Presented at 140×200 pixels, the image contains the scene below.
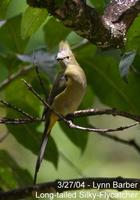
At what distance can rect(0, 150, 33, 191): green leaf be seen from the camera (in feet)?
7.31

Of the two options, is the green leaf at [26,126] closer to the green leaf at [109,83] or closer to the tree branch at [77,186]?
the green leaf at [109,83]

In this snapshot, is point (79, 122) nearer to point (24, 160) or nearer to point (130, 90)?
point (130, 90)

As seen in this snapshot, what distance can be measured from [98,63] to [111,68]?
5 cm

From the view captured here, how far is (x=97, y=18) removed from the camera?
151cm

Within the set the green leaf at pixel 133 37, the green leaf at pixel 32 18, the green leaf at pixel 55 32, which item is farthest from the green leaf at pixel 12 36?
the green leaf at pixel 133 37

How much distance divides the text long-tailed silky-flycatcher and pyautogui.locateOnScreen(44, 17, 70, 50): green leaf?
11 cm

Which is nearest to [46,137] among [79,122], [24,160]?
[79,122]

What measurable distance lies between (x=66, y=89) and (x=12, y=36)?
29cm

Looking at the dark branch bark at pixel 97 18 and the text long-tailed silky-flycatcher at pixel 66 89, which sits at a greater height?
the dark branch bark at pixel 97 18

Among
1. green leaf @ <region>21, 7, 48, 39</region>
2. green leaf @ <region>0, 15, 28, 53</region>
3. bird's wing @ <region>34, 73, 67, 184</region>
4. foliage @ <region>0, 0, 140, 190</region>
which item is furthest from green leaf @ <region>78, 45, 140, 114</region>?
green leaf @ <region>21, 7, 48, 39</region>

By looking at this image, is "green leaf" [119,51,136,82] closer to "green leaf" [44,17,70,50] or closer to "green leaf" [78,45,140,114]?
"green leaf" [78,45,140,114]

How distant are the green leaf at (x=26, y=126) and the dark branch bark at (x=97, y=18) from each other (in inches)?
26.5

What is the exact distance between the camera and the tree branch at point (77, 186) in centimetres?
160

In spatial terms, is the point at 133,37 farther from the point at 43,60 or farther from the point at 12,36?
the point at 12,36
